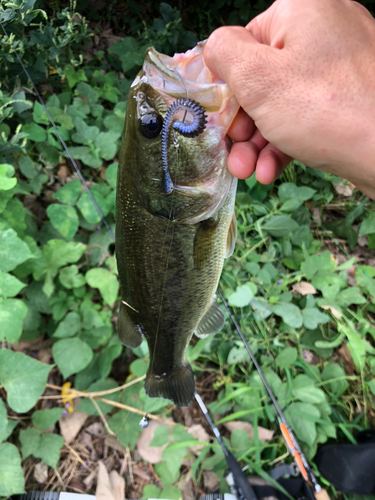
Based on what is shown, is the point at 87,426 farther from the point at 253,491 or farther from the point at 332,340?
the point at 332,340

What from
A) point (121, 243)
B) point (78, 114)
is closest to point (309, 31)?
point (121, 243)

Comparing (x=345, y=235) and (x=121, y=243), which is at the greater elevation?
(x=121, y=243)

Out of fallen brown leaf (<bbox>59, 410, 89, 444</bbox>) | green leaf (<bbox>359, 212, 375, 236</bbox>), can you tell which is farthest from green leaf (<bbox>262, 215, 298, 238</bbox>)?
fallen brown leaf (<bbox>59, 410, 89, 444</bbox>)

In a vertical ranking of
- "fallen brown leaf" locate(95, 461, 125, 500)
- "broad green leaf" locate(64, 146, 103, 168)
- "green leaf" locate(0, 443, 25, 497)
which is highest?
"broad green leaf" locate(64, 146, 103, 168)

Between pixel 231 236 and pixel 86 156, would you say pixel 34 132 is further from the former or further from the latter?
pixel 231 236

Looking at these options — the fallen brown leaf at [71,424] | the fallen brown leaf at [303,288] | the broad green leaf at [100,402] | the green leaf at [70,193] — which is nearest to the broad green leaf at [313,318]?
the fallen brown leaf at [303,288]

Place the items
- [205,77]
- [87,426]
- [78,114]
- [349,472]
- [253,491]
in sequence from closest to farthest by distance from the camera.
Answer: [205,77], [253,491], [349,472], [87,426], [78,114]

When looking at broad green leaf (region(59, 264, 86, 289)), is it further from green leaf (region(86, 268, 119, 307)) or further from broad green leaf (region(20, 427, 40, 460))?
broad green leaf (region(20, 427, 40, 460))
